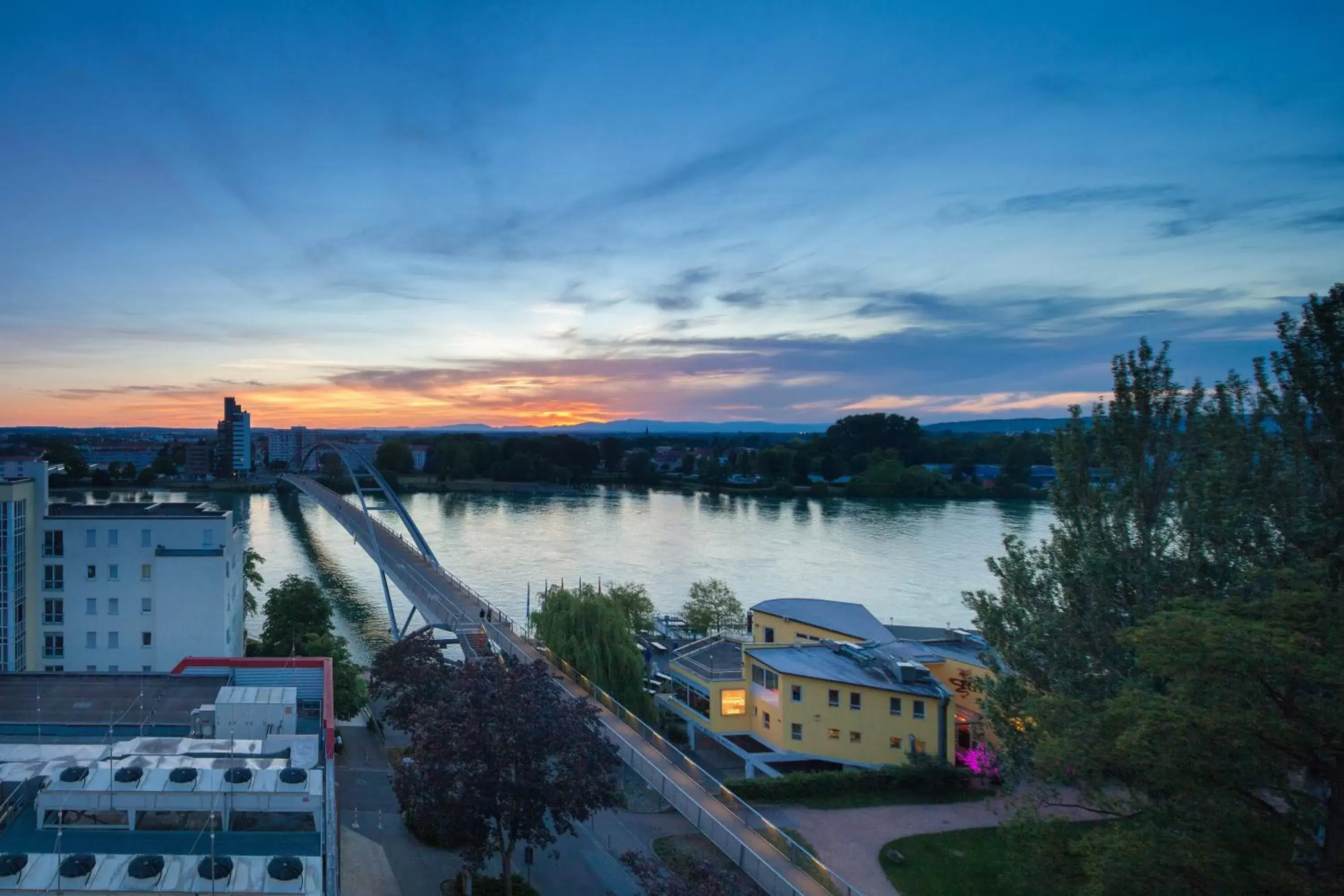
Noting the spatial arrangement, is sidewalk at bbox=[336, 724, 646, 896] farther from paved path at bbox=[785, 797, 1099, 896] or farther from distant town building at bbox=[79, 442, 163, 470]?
Result: distant town building at bbox=[79, 442, 163, 470]

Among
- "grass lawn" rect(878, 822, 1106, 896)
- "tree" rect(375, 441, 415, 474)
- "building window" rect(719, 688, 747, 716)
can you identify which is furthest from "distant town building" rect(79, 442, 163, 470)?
"grass lawn" rect(878, 822, 1106, 896)

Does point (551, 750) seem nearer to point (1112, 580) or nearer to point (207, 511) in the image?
point (1112, 580)

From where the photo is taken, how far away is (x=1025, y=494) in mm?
72188

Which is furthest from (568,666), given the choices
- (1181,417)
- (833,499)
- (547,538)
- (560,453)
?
(560,453)

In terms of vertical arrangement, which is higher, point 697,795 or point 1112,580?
point 1112,580

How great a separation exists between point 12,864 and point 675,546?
1704 inches

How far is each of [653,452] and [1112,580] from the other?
127946mm

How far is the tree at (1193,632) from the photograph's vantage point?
6824 millimetres

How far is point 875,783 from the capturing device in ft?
50.4

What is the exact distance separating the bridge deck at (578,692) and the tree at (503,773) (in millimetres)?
1800

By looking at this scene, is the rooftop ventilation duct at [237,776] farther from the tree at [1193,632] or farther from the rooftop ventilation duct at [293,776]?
the tree at [1193,632]

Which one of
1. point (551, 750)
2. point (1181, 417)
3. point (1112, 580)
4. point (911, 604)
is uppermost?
point (1181, 417)

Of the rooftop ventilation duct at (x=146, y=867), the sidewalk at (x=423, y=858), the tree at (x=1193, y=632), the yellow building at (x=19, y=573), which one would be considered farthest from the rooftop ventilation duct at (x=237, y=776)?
the yellow building at (x=19, y=573)

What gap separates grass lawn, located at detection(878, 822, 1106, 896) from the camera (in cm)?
1187
